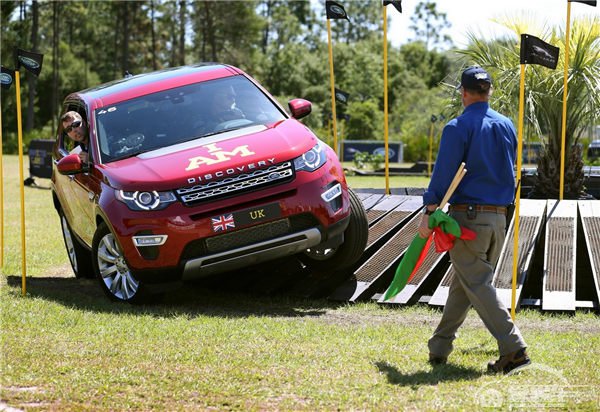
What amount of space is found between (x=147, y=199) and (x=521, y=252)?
353cm

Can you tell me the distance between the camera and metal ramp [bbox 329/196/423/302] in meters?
8.42

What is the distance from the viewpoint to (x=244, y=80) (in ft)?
30.2

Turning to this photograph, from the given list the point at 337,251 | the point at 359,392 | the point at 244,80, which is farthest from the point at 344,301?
the point at 359,392

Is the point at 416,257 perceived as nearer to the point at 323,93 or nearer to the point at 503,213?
the point at 503,213

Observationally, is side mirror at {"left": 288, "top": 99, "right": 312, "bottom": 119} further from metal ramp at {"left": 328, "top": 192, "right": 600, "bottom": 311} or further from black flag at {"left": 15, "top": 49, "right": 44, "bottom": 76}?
black flag at {"left": 15, "top": 49, "right": 44, "bottom": 76}

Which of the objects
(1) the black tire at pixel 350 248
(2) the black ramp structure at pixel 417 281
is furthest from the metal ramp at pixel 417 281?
(1) the black tire at pixel 350 248

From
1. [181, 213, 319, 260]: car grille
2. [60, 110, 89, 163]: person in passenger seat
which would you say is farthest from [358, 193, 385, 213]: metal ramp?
[60, 110, 89, 163]: person in passenger seat

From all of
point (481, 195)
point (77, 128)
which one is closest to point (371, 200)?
point (77, 128)

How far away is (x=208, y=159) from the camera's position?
7.73m

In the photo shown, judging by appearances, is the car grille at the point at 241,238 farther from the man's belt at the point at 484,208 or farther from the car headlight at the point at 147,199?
the man's belt at the point at 484,208

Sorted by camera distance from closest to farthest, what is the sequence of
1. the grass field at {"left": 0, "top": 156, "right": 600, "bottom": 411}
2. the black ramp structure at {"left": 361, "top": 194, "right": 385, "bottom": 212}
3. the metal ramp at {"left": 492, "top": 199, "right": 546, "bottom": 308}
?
the grass field at {"left": 0, "top": 156, "right": 600, "bottom": 411} < the metal ramp at {"left": 492, "top": 199, "right": 546, "bottom": 308} < the black ramp structure at {"left": 361, "top": 194, "right": 385, "bottom": 212}

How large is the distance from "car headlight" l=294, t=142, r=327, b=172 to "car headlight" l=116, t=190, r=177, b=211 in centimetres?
108

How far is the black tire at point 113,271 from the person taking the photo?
804cm

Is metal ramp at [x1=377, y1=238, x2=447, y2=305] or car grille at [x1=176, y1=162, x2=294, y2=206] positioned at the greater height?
car grille at [x1=176, y1=162, x2=294, y2=206]
